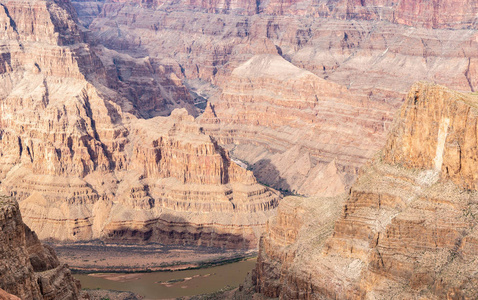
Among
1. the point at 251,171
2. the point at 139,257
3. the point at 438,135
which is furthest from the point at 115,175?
the point at 438,135

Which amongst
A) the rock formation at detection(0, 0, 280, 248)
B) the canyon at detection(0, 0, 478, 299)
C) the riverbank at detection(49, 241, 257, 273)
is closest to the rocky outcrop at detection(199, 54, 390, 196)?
the canyon at detection(0, 0, 478, 299)

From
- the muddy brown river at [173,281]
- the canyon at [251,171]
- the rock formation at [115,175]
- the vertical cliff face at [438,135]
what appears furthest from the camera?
the rock formation at [115,175]

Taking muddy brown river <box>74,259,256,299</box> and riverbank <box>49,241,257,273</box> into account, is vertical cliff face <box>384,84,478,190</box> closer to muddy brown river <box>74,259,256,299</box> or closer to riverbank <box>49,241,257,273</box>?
muddy brown river <box>74,259,256,299</box>

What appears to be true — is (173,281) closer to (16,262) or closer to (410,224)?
(410,224)

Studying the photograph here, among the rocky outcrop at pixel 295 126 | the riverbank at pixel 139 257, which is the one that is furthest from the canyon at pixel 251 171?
the riverbank at pixel 139 257

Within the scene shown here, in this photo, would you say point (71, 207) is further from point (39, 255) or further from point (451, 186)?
point (451, 186)

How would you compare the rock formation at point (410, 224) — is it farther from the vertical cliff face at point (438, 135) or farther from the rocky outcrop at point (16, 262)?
the rocky outcrop at point (16, 262)
